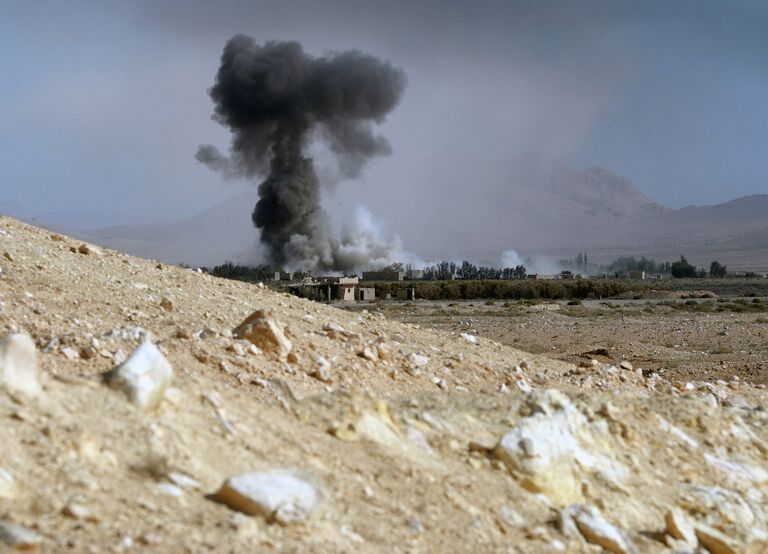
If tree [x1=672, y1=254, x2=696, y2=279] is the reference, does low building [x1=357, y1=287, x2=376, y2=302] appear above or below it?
below

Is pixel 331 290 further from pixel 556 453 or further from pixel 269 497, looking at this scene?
pixel 269 497

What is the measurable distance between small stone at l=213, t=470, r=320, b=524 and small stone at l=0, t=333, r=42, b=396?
121 centimetres

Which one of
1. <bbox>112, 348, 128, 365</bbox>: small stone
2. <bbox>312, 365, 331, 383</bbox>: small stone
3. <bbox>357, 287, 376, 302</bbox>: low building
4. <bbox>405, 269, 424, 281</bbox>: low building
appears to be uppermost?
<bbox>405, 269, 424, 281</bbox>: low building

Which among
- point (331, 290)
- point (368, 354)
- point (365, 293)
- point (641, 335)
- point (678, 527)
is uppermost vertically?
point (331, 290)

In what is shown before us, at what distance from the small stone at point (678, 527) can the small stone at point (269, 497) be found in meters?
2.33

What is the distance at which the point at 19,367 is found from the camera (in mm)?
4805

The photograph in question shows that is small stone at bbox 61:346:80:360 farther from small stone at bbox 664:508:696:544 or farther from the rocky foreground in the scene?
small stone at bbox 664:508:696:544

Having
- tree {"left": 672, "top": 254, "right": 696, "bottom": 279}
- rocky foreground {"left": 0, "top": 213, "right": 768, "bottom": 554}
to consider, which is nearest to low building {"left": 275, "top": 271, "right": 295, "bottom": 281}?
tree {"left": 672, "top": 254, "right": 696, "bottom": 279}

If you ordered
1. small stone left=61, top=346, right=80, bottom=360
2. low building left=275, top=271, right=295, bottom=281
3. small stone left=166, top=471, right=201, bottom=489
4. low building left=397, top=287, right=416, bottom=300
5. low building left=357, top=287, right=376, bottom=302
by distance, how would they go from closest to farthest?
small stone left=166, top=471, right=201, bottom=489 < small stone left=61, top=346, right=80, bottom=360 < low building left=357, top=287, right=376, bottom=302 < low building left=397, top=287, right=416, bottom=300 < low building left=275, top=271, right=295, bottom=281

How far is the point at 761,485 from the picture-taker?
22.8ft

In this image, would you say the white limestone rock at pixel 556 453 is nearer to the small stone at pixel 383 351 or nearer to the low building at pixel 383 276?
the small stone at pixel 383 351

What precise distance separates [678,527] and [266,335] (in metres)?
4.34

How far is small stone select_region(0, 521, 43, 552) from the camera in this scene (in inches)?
137

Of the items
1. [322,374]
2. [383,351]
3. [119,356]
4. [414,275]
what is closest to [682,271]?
[414,275]
